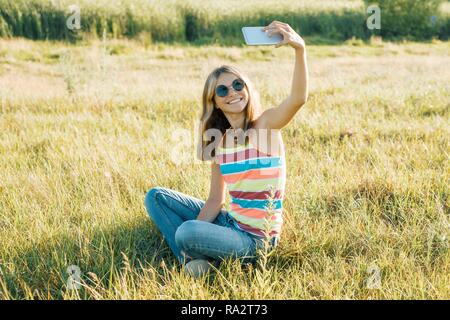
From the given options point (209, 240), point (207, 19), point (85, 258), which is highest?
point (207, 19)

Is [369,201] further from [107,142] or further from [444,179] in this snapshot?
[107,142]

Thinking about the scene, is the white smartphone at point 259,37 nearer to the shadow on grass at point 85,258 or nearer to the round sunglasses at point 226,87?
the round sunglasses at point 226,87

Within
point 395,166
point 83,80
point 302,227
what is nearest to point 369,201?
point 302,227

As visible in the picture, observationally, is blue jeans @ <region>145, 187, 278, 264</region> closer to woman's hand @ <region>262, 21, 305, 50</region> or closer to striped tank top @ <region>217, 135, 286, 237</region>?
striped tank top @ <region>217, 135, 286, 237</region>

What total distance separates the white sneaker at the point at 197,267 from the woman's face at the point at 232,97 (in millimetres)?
777

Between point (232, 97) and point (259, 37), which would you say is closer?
point (259, 37)

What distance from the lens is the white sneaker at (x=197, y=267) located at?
7.84 feet

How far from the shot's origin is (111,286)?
2348mm

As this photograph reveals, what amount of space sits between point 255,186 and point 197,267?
0.48 meters

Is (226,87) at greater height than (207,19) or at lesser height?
lesser

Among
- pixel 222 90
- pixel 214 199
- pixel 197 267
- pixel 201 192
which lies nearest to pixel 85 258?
pixel 197 267

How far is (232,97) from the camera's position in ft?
8.46

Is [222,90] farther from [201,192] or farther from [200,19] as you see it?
[200,19]

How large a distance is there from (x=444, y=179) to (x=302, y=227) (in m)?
1.22
